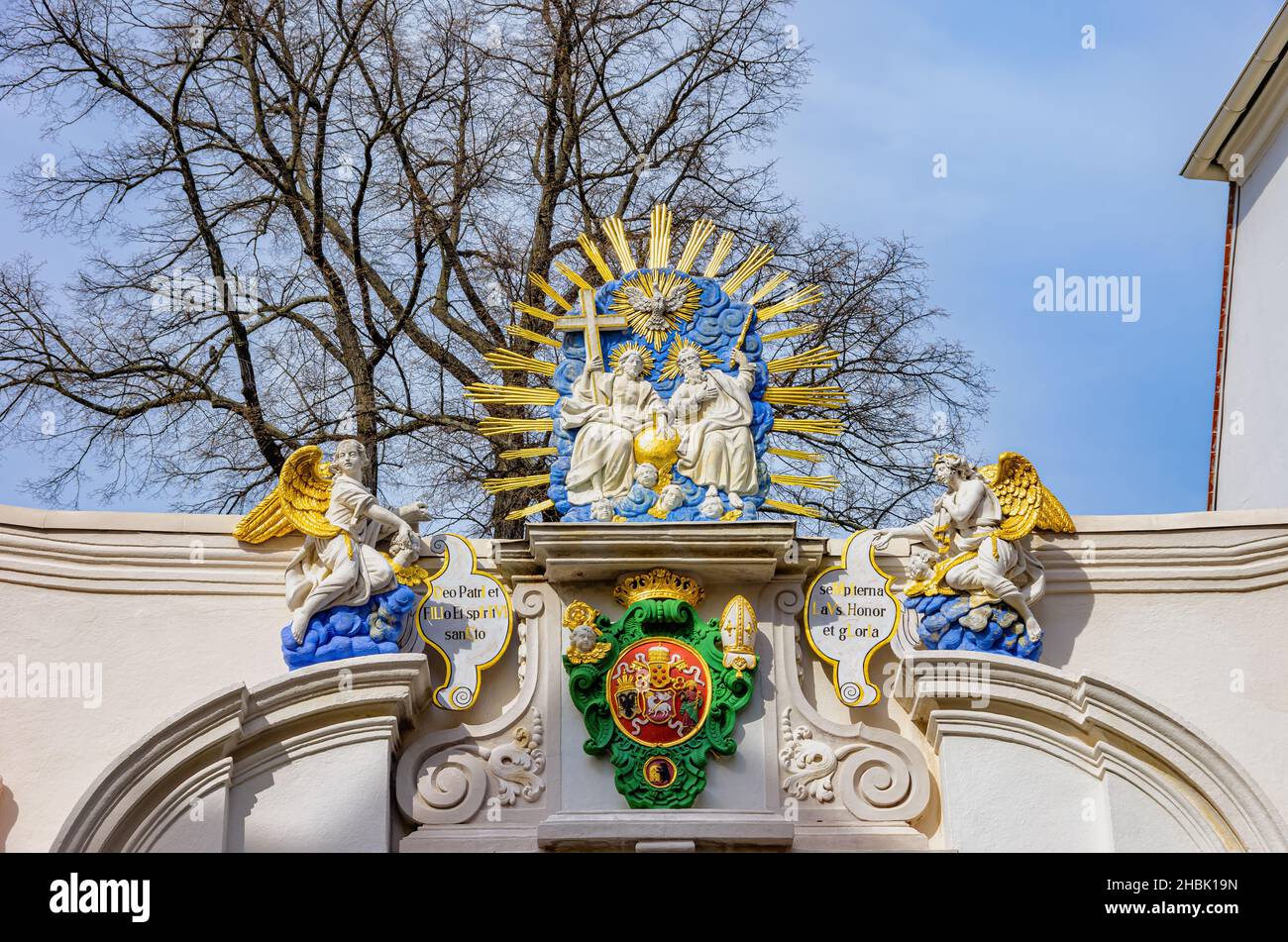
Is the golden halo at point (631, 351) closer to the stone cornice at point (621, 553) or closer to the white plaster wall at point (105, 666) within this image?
the stone cornice at point (621, 553)

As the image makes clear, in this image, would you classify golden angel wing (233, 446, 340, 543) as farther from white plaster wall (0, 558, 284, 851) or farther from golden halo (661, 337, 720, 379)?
golden halo (661, 337, 720, 379)

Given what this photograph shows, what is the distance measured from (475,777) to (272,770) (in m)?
0.91

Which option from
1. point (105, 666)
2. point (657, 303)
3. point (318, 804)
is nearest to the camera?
point (318, 804)

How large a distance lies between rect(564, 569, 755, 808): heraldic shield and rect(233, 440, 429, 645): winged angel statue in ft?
2.89

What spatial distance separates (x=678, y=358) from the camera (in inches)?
457

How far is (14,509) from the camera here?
37.2 ft

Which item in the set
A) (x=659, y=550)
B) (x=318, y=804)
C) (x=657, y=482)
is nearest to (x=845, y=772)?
(x=659, y=550)

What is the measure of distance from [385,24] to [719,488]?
5139 millimetres

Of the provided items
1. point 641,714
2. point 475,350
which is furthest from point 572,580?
point 475,350

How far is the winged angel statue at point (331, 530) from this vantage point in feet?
36.1

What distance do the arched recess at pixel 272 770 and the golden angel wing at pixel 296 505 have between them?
769 mm

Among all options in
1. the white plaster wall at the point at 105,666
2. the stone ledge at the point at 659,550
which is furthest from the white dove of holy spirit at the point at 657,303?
the white plaster wall at the point at 105,666

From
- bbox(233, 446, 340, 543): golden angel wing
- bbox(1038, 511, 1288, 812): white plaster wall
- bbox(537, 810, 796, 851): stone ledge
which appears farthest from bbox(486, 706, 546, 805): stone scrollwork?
bbox(1038, 511, 1288, 812): white plaster wall

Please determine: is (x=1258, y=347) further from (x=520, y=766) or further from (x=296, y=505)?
(x=296, y=505)
